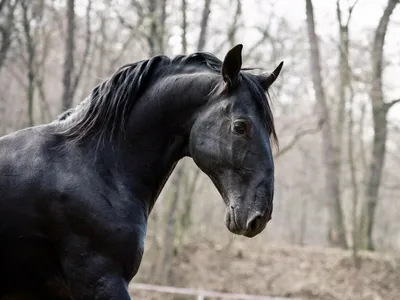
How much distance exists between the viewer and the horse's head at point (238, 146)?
2.66m

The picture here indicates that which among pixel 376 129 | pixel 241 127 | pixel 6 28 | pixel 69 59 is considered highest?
pixel 241 127

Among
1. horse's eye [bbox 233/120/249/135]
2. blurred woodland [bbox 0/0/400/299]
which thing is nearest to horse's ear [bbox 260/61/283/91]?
horse's eye [bbox 233/120/249/135]

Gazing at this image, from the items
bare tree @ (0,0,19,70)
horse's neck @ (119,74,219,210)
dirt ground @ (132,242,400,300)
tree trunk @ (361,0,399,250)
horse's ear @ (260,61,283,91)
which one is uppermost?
horse's ear @ (260,61,283,91)

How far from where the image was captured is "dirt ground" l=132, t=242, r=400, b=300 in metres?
13.4

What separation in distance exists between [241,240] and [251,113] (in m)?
14.2

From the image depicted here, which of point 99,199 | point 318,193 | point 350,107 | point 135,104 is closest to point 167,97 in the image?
point 135,104

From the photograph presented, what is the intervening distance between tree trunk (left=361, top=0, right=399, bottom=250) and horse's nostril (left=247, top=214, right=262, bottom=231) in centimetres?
1241

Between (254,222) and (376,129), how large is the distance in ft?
46.7

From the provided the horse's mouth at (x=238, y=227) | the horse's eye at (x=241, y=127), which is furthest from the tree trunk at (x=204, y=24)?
the horse's mouth at (x=238, y=227)

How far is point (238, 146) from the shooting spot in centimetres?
279

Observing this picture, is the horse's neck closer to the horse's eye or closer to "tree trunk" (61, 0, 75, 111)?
the horse's eye

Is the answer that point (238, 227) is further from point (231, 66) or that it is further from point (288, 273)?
point (288, 273)

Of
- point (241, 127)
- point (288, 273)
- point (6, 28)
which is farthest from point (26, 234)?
point (288, 273)

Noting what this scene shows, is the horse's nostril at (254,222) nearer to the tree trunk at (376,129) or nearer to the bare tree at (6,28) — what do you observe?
the bare tree at (6,28)
